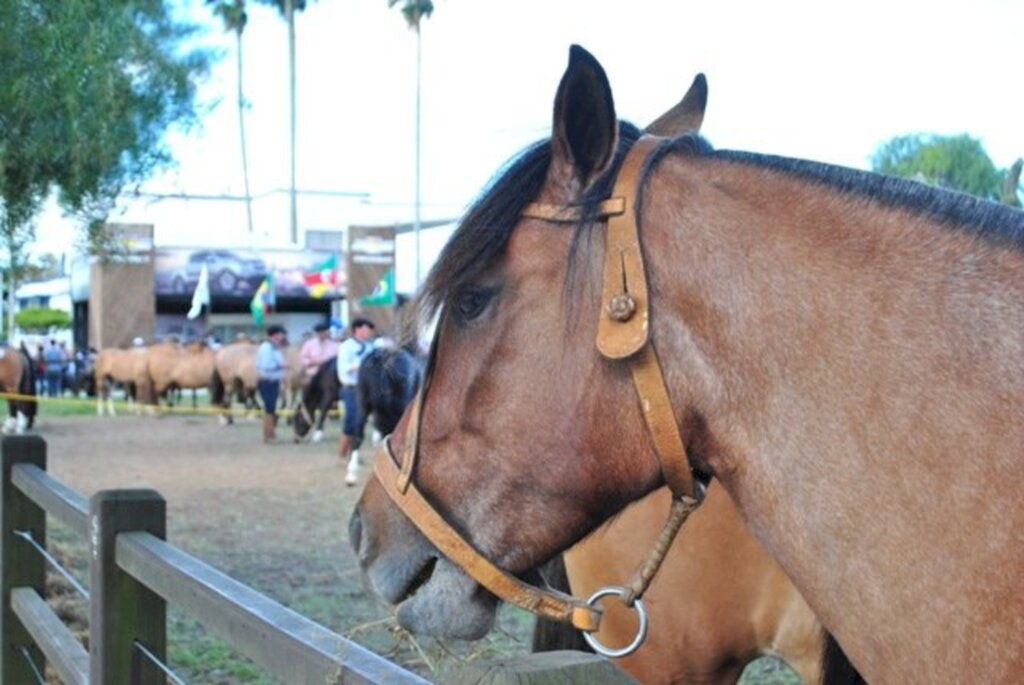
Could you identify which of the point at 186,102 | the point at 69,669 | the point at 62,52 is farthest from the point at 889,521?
the point at 186,102

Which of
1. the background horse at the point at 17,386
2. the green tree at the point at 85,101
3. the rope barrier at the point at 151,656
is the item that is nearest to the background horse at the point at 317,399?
the background horse at the point at 17,386

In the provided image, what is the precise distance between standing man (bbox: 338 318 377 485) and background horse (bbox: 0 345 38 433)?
7672mm

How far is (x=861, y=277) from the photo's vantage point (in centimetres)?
176

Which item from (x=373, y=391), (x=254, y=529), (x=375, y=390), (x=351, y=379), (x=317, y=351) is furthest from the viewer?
(x=317, y=351)

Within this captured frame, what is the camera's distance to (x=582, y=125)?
1908 millimetres

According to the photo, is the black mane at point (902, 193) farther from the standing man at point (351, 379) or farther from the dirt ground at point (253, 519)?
the standing man at point (351, 379)

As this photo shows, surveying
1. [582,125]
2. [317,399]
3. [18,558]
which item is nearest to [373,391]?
[317,399]

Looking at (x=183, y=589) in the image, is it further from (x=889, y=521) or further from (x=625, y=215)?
(x=889, y=521)

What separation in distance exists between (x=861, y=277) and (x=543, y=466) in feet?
1.85

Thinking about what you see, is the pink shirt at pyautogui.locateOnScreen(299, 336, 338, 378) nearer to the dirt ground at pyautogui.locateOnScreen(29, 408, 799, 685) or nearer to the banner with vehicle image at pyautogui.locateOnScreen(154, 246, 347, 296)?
the dirt ground at pyautogui.locateOnScreen(29, 408, 799, 685)

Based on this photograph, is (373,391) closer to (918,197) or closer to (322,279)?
(918,197)

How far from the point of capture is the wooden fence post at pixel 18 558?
4.90m

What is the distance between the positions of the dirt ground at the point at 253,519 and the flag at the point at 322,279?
603 inches

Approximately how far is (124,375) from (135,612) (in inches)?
1139
